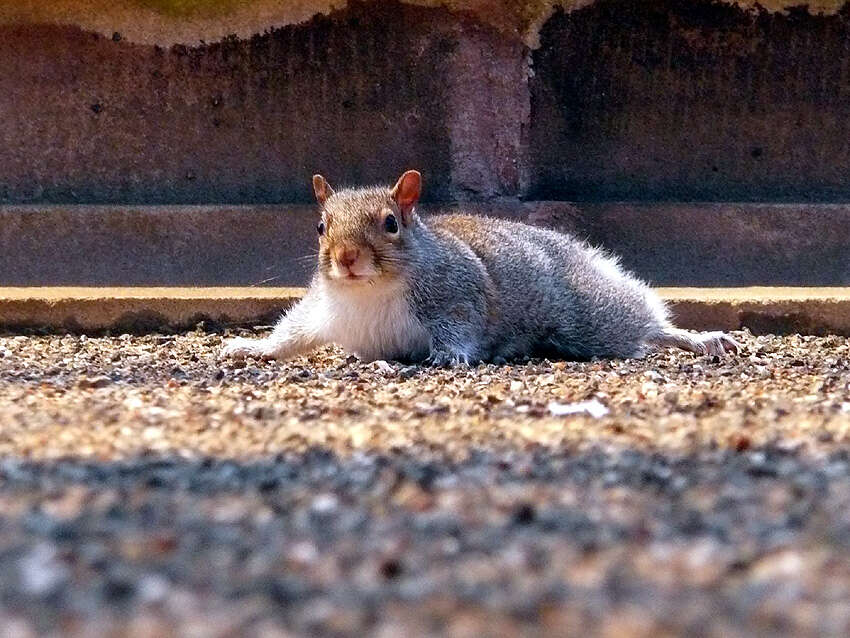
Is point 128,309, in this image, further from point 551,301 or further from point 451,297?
point 551,301

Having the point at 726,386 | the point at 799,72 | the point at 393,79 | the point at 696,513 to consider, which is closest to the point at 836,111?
the point at 799,72

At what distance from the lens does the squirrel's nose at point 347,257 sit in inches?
171

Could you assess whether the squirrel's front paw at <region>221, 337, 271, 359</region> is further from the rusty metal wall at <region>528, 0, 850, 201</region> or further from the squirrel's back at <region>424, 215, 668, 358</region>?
the rusty metal wall at <region>528, 0, 850, 201</region>

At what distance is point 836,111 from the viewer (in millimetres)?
6121

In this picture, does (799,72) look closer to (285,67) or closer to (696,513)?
(285,67)

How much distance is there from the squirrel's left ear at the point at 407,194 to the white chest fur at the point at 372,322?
0.30 meters

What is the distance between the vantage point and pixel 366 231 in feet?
14.6

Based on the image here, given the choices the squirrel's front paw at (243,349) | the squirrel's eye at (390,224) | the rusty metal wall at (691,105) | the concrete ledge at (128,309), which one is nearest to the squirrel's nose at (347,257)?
the squirrel's eye at (390,224)

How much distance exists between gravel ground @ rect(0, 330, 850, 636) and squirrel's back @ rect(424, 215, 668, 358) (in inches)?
60.8

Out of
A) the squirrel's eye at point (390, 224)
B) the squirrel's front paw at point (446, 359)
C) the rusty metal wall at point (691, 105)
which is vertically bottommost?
the squirrel's front paw at point (446, 359)

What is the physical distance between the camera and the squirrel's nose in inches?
171

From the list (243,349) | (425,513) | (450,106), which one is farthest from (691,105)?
(425,513)

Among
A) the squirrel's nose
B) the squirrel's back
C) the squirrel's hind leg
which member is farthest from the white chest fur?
the squirrel's hind leg

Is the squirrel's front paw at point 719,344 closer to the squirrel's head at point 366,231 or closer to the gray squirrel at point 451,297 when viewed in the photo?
the gray squirrel at point 451,297
